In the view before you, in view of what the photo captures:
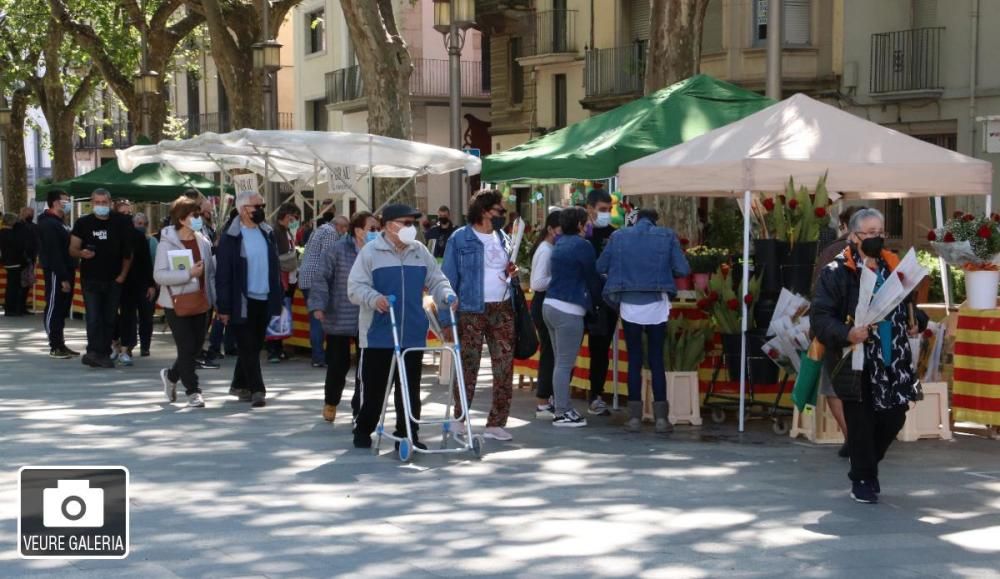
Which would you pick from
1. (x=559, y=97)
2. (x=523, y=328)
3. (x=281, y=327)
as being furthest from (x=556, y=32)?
(x=523, y=328)

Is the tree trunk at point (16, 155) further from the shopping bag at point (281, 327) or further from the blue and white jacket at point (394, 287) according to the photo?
the blue and white jacket at point (394, 287)

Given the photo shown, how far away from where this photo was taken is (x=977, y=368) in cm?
1166

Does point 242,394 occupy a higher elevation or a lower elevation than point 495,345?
lower

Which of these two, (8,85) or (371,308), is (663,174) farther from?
(8,85)

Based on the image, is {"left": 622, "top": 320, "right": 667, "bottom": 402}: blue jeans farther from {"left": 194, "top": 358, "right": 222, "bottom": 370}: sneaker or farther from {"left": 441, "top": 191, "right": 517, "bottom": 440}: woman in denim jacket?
{"left": 194, "top": 358, "right": 222, "bottom": 370}: sneaker

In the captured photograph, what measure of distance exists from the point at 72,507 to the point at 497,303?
16.2 ft

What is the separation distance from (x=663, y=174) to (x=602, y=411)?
2.09 metres

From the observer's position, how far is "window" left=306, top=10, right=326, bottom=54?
50544 mm

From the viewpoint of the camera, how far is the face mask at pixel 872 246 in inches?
348

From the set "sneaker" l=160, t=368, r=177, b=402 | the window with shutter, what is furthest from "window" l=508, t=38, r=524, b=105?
"sneaker" l=160, t=368, r=177, b=402

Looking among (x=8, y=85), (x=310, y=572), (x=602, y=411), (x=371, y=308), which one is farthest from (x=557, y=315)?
(x=8, y=85)

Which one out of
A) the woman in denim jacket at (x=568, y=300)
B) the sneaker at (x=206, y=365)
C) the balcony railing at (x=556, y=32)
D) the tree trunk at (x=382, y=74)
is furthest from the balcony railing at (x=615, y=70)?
the woman in denim jacket at (x=568, y=300)

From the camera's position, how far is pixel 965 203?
27953 mm

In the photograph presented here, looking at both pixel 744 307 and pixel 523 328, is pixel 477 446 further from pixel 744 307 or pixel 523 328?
pixel 744 307
